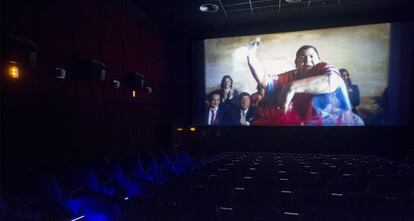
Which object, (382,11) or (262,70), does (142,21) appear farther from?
(382,11)

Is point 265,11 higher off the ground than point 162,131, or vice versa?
point 265,11

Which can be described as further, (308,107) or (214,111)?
(214,111)

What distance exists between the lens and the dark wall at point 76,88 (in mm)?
4543

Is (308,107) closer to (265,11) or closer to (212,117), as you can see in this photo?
(212,117)

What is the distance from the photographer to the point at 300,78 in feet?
32.8

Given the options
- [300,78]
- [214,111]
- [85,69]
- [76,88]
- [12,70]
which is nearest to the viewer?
[12,70]

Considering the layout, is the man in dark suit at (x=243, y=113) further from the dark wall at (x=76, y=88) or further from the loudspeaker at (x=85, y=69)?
the loudspeaker at (x=85, y=69)

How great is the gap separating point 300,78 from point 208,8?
4.26 meters

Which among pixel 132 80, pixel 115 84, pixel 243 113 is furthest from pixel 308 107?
pixel 115 84

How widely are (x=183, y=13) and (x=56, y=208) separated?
751 cm

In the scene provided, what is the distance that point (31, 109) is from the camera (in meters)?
4.77

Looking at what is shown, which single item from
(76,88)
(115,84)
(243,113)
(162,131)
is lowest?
(162,131)

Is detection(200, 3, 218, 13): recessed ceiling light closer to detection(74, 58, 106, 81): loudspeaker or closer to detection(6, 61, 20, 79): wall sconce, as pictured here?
detection(74, 58, 106, 81): loudspeaker

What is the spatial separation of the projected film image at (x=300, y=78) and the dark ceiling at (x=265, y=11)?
551mm
